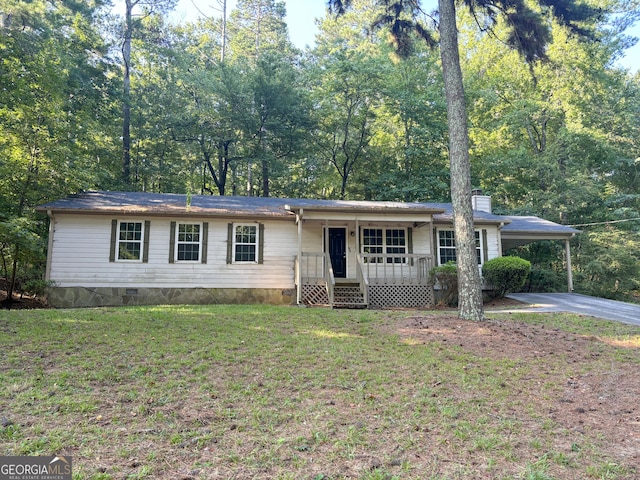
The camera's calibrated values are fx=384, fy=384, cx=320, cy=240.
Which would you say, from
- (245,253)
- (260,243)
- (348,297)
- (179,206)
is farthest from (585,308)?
(179,206)

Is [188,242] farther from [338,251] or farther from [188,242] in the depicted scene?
[338,251]

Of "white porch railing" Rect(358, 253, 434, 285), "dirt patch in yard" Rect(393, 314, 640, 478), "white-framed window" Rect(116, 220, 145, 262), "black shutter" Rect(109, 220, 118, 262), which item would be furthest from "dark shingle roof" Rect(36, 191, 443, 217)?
"dirt patch in yard" Rect(393, 314, 640, 478)

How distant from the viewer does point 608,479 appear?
2.66 metres

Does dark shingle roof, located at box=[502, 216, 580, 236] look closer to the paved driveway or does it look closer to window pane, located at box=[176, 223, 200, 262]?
the paved driveway

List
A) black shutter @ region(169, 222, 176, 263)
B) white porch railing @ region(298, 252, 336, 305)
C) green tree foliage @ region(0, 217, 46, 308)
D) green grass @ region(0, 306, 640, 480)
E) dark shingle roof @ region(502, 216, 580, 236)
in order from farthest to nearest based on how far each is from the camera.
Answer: dark shingle roof @ region(502, 216, 580, 236) < black shutter @ region(169, 222, 176, 263) < white porch railing @ region(298, 252, 336, 305) < green tree foliage @ region(0, 217, 46, 308) < green grass @ region(0, 306, 640, 480)

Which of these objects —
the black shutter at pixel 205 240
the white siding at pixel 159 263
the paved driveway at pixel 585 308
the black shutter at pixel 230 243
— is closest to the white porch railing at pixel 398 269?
the white siding at pixel 159 263

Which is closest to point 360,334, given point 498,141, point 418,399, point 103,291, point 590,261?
point 418,399

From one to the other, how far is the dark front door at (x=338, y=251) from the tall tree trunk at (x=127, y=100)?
484 inches

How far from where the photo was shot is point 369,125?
23750 millimetres

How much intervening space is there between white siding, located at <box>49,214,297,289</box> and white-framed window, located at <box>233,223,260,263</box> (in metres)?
0.23

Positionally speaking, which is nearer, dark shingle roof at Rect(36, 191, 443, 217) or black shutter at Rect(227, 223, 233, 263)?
dark shingle roof at Rect(36, 191, 443, 217)

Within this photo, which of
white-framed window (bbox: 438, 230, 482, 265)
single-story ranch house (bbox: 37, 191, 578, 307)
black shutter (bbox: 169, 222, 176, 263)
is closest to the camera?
single-story ranch house (bbox: 37, 191, 578, 307)

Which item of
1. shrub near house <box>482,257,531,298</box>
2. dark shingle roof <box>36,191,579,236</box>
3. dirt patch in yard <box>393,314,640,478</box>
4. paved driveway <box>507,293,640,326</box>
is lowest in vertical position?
dirt patch in yard <box>393,314,640,478</box>

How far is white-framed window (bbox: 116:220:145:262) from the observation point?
1173 centimetres
